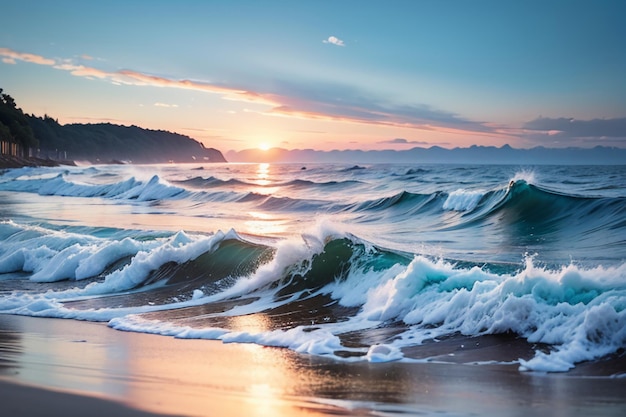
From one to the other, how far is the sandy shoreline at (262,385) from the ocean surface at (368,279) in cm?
51

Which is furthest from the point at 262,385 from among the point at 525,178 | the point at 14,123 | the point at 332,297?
the point at 14,123

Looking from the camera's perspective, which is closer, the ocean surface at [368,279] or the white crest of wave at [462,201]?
the ocean surface at [368,279]

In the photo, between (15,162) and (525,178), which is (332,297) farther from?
(15,162)

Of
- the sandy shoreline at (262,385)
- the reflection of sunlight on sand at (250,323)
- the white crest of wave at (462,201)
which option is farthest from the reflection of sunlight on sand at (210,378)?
the white crest of wave at (462,201)

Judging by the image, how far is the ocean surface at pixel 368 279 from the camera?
22.1 ft

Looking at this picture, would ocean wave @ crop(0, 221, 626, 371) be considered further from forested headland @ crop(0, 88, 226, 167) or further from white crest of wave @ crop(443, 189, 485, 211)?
forested headland @ crop(0, 88, 226, 167)

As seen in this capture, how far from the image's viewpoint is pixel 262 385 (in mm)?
5324

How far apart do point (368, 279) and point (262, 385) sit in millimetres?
4694

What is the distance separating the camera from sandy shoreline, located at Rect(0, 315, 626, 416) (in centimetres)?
451

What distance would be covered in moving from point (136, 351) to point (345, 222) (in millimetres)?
15808

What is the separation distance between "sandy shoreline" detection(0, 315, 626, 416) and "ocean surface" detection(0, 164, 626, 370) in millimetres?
515

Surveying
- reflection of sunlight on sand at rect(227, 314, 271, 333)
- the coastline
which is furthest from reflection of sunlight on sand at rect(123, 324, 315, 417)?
the coastline

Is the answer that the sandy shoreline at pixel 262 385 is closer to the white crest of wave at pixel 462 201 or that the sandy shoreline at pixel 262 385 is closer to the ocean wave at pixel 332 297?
the ocean wave at pixel 332 297

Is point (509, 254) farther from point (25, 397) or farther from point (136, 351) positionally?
point (25, 397)
